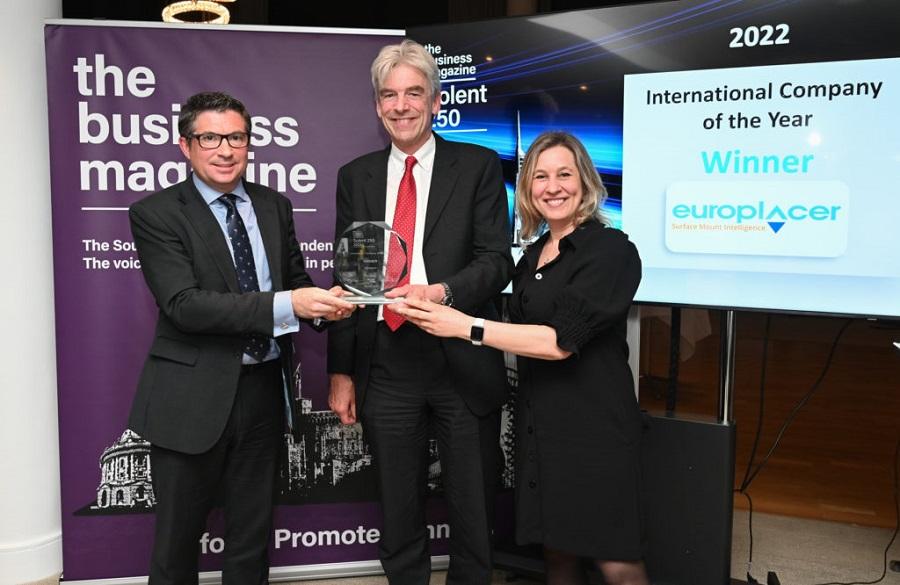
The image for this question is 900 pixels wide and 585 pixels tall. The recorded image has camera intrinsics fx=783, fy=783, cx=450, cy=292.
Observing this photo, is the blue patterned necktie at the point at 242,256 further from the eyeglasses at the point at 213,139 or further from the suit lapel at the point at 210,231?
the eyeglasses at the point at 213,139

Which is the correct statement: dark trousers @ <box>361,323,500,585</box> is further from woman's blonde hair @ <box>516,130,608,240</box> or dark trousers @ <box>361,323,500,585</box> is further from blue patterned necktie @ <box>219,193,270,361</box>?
woman's blonde hair @ <box>516,130,608,240</box>

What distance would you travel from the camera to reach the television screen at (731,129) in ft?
7.89

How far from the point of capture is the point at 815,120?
8.07ft

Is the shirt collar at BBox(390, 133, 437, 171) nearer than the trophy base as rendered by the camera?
No

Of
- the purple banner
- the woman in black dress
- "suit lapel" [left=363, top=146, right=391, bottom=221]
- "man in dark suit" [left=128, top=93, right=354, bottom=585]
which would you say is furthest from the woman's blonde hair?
the purple banner

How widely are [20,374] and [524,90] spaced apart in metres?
2.18

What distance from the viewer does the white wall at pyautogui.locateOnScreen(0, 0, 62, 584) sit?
2.90 meters

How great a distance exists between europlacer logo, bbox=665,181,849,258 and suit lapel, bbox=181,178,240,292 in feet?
4.75

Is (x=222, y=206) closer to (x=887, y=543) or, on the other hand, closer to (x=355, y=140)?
(x=355, y=140)

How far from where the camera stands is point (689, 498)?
104 inches

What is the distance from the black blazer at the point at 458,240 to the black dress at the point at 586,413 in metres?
0.25

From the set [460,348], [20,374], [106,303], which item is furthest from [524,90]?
[20,374]

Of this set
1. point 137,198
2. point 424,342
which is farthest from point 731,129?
point 137,198

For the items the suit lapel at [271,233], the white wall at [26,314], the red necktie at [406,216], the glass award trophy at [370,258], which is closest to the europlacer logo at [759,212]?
the red necktie at [406,216]
